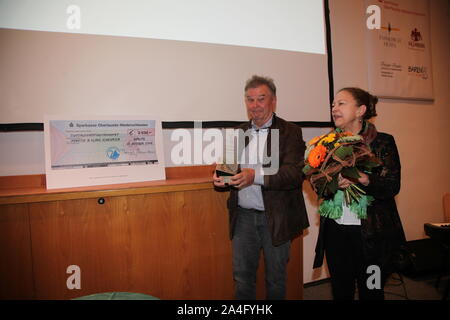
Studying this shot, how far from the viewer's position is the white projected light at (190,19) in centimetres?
171

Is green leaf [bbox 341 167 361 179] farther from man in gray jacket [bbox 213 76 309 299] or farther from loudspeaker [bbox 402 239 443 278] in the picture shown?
loudspeaker [bbox 402 239 443 278]

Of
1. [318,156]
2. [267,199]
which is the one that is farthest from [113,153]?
[318,156]

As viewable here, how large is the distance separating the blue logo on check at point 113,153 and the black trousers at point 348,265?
144cm

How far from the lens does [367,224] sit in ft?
4.52

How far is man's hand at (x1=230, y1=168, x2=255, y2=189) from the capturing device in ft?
4.97

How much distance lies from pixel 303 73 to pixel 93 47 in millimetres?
1778

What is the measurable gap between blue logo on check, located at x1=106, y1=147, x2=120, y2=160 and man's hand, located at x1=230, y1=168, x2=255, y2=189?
0.82 m

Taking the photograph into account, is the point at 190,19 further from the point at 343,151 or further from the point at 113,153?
the point at 343,151

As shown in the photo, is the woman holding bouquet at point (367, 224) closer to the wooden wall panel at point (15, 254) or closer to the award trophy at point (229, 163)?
the award trophy at point (229, 163)

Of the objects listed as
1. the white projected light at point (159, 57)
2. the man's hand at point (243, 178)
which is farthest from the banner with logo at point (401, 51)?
the man's hand at point (243, 178)

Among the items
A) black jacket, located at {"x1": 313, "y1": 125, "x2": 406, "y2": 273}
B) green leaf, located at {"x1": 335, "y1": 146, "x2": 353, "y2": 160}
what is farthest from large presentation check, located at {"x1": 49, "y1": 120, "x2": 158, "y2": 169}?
black jacket, located at {"x1": 313, "y1": 125, "x2": 406, "y2": 273}

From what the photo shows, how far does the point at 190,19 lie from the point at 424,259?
3292 mm

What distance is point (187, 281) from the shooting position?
1.75 metres

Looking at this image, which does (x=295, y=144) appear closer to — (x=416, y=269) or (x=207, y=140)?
(x=207, y=140)
